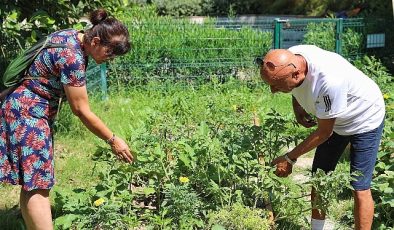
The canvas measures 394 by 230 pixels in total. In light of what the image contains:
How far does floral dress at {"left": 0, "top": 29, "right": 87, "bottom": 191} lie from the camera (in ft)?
9.42

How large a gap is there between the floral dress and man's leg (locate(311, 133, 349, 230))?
5.20 ft

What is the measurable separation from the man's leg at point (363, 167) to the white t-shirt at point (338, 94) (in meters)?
0.06

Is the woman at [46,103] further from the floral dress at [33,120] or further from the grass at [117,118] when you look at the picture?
the grass at [117,118]

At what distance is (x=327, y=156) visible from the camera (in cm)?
345

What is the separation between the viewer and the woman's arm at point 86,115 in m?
2.82

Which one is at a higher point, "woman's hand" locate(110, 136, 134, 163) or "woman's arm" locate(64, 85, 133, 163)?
"woman's arm" locate(64, 85, 133, 163)

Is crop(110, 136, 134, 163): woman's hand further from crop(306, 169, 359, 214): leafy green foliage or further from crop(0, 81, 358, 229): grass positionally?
crop(306, 169, 359, 214): leafy green foliage

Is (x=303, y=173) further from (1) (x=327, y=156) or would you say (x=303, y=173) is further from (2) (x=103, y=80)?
(2) (x=103, y=80)

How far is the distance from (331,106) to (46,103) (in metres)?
1.56

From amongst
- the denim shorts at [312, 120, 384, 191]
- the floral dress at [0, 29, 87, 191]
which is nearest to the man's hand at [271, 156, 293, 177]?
the denim shorts at [312, 120, 384, 191]

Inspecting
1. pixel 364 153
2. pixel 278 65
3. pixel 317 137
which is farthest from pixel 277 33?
pixel 278 65

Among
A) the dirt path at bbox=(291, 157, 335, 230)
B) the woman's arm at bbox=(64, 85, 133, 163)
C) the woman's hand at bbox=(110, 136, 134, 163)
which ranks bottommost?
the dirt path at bbox=(291, 157, 335, 230)

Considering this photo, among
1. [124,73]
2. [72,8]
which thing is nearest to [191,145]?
[72,8]

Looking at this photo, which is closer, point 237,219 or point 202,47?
point 237,219
